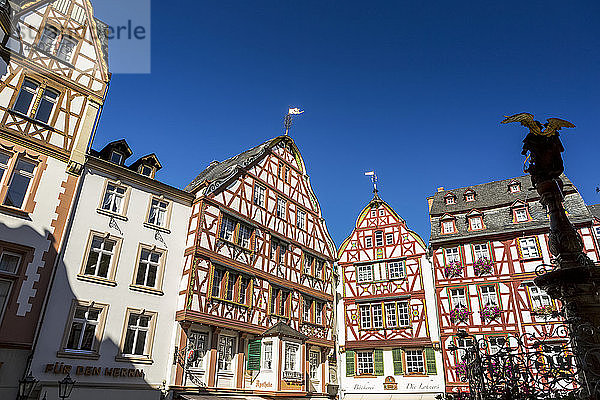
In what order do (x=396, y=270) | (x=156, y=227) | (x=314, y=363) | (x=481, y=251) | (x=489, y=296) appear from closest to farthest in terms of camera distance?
(x=156, y=227) < (x=314, y=363) < (x=489, y=296) < (x=481, y=251) < (x=396, y=270)

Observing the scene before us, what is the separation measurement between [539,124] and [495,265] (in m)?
17.7

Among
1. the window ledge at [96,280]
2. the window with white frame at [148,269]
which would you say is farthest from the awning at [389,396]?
the window ledge at [96,280]

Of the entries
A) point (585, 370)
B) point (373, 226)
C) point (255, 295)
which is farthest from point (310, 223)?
point (585, 370)

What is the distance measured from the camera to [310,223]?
25016 mm

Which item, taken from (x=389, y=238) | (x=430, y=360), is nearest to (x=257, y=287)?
(x=430, y=360)

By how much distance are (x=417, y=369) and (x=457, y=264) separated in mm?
6367

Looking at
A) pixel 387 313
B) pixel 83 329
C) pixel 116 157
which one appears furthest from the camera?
pixel 387 313

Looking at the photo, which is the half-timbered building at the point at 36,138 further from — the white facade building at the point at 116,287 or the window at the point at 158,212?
the window at the point at 158,212

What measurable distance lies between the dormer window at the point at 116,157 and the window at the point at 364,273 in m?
16.0

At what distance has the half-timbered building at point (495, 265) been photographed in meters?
21.4

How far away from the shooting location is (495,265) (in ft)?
75.9

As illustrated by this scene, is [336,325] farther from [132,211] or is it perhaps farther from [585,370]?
[585,370]

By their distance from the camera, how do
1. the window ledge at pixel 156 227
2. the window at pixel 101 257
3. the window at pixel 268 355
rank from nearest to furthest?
the window at pixel 101 257
the window ledge at pixel 156 227
the window at pixel 268 355

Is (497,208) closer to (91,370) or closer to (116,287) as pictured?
(116,287)
